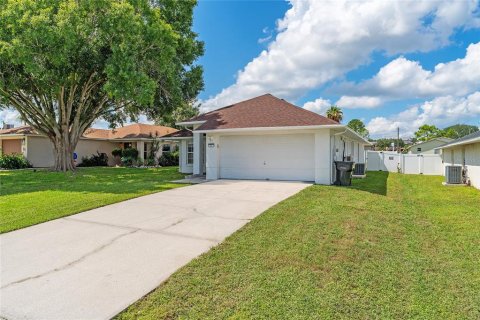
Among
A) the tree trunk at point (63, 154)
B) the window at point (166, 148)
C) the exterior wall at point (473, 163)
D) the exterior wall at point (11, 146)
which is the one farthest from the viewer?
the window at point (166, 148)

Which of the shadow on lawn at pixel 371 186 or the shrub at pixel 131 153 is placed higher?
the shrub at pixel 131 153

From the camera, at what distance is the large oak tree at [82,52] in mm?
12611

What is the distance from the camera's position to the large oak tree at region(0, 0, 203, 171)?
12611mm

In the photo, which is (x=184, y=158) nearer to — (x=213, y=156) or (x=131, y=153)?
(x=213, y=156)

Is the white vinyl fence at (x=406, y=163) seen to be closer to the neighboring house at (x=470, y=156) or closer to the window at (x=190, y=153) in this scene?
the neighboring house at (x=470, y=156)

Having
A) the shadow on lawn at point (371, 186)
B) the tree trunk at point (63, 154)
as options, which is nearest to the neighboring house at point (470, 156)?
the shadow on lawn at point (371, 186)

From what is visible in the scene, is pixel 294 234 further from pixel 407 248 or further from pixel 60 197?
pixel 60 197

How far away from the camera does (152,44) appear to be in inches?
570

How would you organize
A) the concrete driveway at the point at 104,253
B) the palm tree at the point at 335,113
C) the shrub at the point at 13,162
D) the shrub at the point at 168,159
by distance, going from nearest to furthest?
the concrete driveway at the point at 104,253, the shrub at the point at 13,162, the shrub at the point at 168,159, the palm tree at the point at 335,113

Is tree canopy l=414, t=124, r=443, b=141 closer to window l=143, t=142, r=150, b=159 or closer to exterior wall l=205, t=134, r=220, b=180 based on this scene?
window l=143, t=142, r=150, b=159

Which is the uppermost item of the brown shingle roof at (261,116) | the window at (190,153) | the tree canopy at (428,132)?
the tree canopy at (428,132)

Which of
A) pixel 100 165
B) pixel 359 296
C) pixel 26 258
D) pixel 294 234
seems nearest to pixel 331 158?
pixel 294 234

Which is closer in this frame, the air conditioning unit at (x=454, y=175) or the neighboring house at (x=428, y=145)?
the air conditioning unit at (x=454, y=175)

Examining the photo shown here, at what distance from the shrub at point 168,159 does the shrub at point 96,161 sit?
534 centimetres
